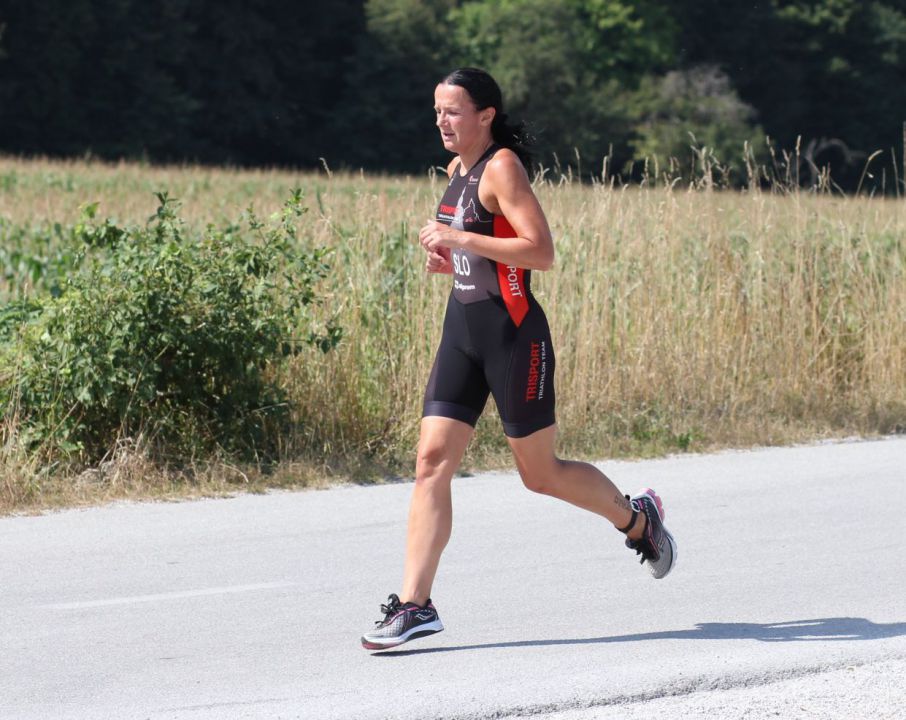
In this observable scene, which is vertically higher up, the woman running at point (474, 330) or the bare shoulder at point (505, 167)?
the bare shoulder at point (505, 167)

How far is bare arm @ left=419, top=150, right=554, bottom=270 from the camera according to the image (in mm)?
4828

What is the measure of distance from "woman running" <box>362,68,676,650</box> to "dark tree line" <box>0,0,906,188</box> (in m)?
49.9

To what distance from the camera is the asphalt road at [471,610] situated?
4.44 meters

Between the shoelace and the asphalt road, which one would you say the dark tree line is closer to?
the asphalt road

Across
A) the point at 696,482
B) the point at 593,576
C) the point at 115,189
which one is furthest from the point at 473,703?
the point at 115,189

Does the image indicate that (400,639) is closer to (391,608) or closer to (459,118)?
(391,608)

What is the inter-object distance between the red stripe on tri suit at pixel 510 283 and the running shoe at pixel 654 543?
1020mm

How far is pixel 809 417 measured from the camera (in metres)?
10.2

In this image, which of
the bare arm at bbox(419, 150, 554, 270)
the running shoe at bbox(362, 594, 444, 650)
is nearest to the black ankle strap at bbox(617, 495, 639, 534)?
the running shoe at bbox(362, 594, 444, 650)

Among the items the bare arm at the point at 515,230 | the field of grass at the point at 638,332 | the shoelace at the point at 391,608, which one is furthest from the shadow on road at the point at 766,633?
the field of grass at the point at 638,332

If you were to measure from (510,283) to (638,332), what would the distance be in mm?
5204

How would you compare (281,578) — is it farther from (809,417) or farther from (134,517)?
(809,417)

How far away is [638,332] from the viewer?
10070 millimetres

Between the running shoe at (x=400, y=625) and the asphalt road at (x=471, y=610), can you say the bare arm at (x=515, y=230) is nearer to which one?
the running shoe at (x=400, y=625)
